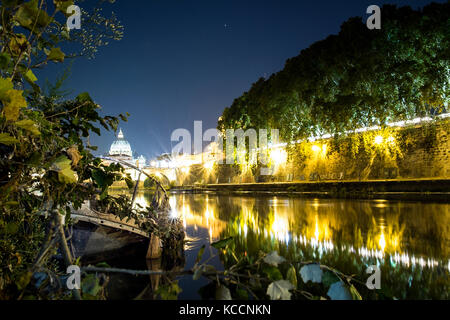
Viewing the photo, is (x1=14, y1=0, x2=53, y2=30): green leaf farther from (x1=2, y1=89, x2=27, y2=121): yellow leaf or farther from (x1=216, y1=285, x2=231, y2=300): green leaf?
(x1=216, y1=285, x2=231, y2=300): green leaf

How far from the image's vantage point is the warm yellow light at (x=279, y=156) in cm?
3120

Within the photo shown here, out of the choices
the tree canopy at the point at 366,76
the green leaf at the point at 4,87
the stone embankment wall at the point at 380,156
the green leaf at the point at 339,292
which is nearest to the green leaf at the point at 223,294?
the green leaf at the point at 339,292

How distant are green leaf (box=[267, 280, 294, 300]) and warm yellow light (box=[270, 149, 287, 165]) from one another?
1198 inches

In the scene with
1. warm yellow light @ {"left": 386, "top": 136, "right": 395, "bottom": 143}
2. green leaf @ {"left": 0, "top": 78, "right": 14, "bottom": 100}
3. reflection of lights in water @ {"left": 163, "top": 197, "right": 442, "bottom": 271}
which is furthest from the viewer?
warm yellow light @ {"left": 386, "top": 136, "right": 395, "bottom": 143}

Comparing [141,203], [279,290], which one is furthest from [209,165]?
[279,290]

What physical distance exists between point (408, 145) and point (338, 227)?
Answer: 17427 mm

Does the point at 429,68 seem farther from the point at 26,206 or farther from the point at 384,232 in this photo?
the point at 26,206

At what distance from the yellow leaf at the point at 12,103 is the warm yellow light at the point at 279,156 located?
30.7 meters

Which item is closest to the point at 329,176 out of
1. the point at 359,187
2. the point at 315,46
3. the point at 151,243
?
the point at 359,187

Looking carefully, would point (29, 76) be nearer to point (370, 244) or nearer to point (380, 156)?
point (370, 244)

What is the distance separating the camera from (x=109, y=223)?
4957 mm

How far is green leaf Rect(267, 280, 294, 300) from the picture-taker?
117cm

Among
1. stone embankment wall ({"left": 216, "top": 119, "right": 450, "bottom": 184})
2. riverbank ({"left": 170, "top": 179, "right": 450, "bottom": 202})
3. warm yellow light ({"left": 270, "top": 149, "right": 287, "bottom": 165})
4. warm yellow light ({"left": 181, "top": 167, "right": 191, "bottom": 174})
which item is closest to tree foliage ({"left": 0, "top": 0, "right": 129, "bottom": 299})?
Result: riverbank ({"left": 170, "top": 179, "right": 450, "bottom": 202})

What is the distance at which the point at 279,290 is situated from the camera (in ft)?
3.90
